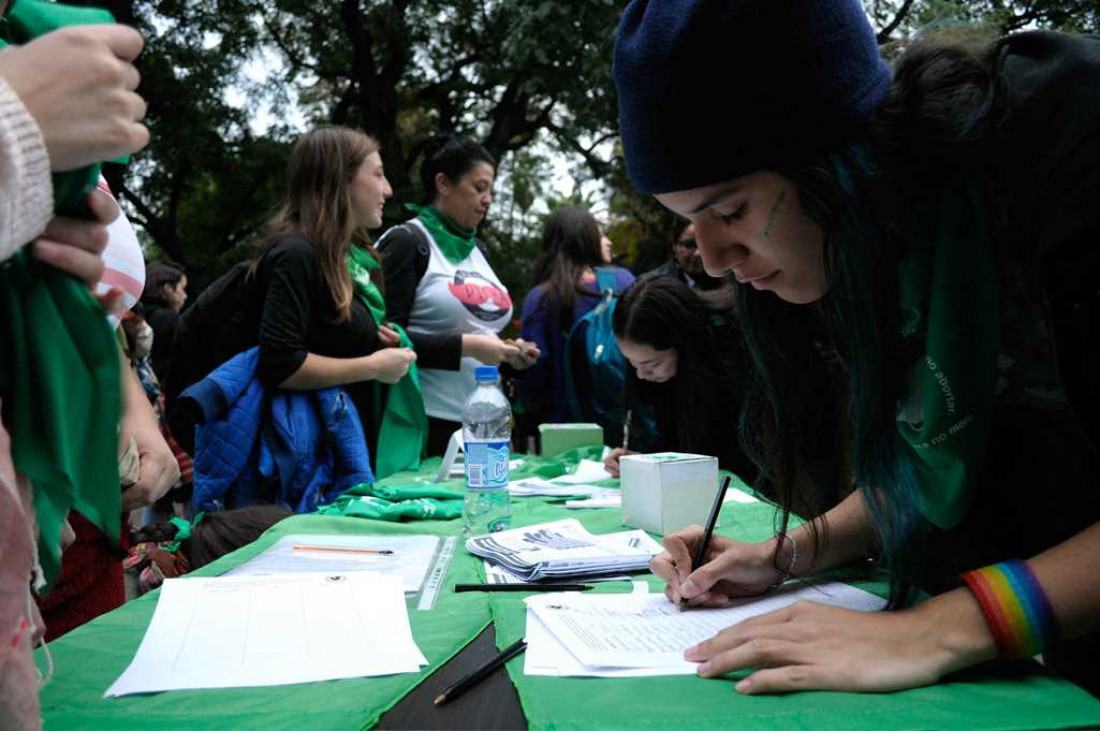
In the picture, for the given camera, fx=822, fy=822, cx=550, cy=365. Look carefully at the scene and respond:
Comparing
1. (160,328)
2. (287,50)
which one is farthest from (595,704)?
(287,50)

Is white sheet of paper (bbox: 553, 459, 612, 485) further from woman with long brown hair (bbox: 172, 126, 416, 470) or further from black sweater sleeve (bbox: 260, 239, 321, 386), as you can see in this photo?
black sweater sleeve (bbox: 260, 239, 321, 386)

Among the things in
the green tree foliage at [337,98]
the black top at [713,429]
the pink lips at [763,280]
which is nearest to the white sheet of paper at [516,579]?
the pink lips at [763,280]

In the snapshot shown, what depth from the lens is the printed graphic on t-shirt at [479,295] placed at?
299cm

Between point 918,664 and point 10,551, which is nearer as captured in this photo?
point 10,551

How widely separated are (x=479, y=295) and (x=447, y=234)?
0.25 metres

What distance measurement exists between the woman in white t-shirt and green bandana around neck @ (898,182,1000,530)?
190cm

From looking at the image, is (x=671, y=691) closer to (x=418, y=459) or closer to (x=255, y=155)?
(x=418, y=459)

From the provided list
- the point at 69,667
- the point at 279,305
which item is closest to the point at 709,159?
the point at 69,667

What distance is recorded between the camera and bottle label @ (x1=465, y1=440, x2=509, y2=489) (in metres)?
1.66

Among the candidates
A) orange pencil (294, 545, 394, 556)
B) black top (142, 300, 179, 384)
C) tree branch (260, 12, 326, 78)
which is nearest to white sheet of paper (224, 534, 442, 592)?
orange pencil (294, 545, 394, 556)

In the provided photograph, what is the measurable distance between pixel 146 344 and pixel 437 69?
7.29 metres

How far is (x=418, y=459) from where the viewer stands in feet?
8.90

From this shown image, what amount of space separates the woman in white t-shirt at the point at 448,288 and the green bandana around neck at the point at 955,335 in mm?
1901

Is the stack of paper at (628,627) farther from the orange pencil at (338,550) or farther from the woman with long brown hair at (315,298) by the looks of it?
the woman with long brown hair at (315,298)
